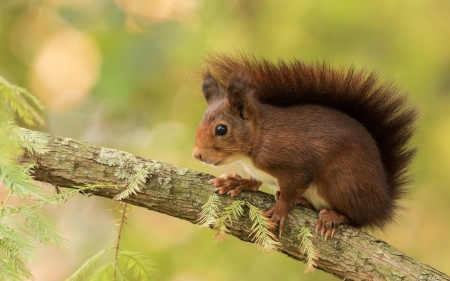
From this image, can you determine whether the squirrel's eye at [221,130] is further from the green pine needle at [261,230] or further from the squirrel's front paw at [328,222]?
the squirrel's front paw at [328,222]

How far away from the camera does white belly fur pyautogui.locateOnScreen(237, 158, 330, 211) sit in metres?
2.87

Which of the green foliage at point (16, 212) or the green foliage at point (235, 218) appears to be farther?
the green foliage at point (235, 218)

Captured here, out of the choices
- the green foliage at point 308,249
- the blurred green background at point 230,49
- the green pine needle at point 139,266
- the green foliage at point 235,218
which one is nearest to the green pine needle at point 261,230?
the green foliage at point 235,218

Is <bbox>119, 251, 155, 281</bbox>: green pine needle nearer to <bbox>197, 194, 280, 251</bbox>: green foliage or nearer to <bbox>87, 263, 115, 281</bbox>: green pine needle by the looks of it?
<bbox>87, 263, 115, 281</bbox>: green pine needle

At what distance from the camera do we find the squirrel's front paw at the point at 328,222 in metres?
2.62

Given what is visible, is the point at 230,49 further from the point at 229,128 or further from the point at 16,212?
the point at 16,212

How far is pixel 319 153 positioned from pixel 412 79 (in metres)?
1.55

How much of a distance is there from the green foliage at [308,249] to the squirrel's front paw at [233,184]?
1.23ft

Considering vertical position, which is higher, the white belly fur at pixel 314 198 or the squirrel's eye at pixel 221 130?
the squirrel's eye at pixel 221 130

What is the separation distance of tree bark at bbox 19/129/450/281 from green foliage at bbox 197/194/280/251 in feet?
0.14

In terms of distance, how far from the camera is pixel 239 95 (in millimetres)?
2838

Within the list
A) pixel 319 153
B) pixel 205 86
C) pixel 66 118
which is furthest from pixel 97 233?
pixel 319 153

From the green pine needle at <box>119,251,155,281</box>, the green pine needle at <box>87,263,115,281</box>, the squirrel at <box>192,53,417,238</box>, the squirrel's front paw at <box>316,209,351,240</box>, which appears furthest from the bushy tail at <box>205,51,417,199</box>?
the green pine needle at <box>87,263,115,281</box>

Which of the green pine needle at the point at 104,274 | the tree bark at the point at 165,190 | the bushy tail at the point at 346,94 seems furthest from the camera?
Result: the bushy tail at the point at 346,94
